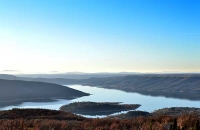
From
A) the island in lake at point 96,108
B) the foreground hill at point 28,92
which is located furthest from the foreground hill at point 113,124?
the foreground hill at point 28,92

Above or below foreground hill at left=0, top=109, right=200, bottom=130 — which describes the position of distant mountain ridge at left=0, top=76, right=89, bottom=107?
below

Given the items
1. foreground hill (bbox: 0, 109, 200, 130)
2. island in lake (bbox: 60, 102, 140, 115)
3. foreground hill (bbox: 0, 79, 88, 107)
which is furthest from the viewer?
foreground hill (bbox: 0, 79, 88, 107)

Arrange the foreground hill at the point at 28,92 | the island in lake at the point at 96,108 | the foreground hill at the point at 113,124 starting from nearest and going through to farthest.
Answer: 1. the foreground hill at the point at 113,124
2. the island in lake at the point at 96,108
3. the foreground hill at the point at 28,92

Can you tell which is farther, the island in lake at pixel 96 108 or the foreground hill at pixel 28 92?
the foreground hill at pixel 28 92

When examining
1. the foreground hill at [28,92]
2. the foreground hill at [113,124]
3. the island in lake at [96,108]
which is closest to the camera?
the foreground hill at [113,124]

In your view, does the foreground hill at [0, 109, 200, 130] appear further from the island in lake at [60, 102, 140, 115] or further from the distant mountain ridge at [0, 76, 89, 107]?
the distant mountain ridge at [0, 76, 89, 107]

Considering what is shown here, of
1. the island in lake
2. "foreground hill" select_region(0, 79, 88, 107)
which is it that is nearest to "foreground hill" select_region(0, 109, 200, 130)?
the island in lake

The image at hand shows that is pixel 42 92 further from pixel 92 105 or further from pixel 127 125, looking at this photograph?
pixel 127 125

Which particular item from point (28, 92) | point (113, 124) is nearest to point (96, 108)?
point (28, 92)

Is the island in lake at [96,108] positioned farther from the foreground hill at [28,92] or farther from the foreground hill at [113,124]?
the foreground hill at [113,124]
